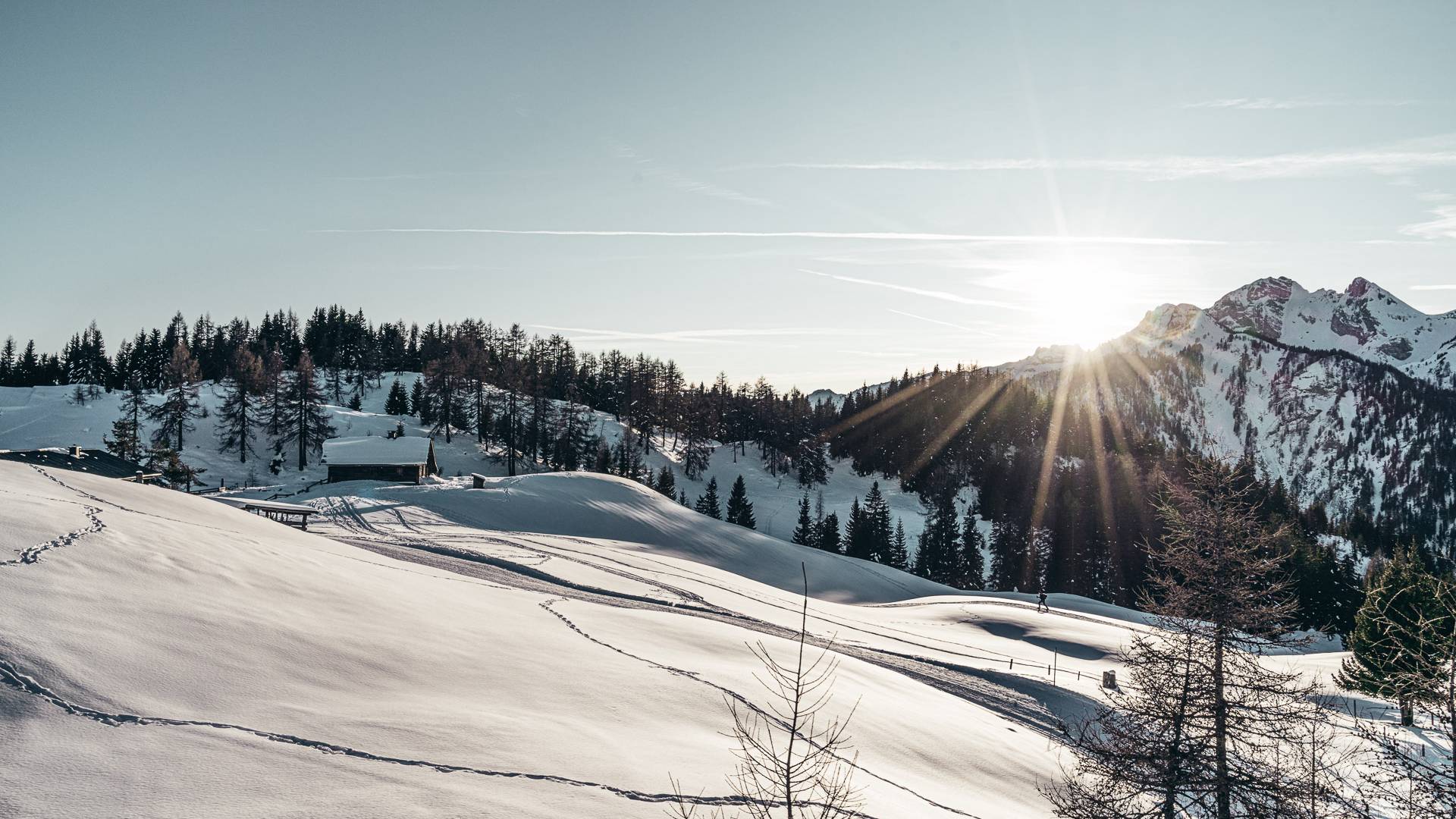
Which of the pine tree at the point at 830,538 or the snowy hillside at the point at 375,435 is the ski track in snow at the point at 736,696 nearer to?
the snowy hillside at the point at 375,435

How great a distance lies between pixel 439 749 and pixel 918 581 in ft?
153

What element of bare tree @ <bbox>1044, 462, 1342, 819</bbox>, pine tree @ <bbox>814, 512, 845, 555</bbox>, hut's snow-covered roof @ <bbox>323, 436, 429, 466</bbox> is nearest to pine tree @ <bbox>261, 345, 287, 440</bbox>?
hut's snow-covered roof @ <bbox>323, 436, 429, 466</bbox>

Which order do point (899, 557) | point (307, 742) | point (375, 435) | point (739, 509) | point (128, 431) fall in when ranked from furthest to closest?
point (375, 435)
point (739, 509)
point (899, 557)
point (128, 431)
point (307, 742)

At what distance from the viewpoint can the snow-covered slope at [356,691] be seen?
5008 millimetres

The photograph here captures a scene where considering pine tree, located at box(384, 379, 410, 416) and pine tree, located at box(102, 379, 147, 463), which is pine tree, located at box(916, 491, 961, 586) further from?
pine tree, located at box(384, 379, 410, 416)

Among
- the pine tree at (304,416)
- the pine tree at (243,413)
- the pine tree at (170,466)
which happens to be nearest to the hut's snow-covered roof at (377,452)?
the pine tree at (170,466)

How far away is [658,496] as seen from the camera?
161 feet

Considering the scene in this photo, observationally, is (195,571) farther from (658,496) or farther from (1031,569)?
(1031,569)

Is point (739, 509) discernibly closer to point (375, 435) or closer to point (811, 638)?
point (375, 435)

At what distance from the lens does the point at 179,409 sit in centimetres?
6619

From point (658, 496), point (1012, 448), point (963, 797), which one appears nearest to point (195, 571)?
point (963, 797)

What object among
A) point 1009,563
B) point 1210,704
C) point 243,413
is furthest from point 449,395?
point 1210,704

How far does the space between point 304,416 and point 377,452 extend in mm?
20044

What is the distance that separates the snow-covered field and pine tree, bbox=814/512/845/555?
4781 cm
